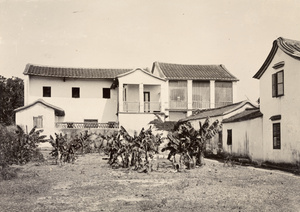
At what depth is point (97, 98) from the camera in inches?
1309

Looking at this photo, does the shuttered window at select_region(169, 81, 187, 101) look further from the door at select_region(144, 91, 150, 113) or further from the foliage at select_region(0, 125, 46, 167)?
the foliage at select_region(0, 125, 46, 167)

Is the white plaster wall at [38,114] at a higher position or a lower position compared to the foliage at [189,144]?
higher

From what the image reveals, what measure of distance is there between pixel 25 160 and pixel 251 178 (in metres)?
11.0

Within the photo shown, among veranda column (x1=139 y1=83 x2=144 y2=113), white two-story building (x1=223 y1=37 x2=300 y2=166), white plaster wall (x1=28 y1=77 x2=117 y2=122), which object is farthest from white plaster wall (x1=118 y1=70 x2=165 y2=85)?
white two-story building (x1=223 y1=37 x2=300 y2=166)

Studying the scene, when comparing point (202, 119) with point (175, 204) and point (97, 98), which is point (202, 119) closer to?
point (97, 98)

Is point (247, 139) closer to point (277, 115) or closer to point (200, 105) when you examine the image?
point (277, 115)

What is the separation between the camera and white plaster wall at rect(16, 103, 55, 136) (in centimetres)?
2802

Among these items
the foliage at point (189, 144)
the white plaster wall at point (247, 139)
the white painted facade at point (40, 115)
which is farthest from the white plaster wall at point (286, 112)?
the white painted facade at point (40, 115)

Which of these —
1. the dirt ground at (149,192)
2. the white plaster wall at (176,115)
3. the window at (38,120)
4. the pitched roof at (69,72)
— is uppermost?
the pitched roof at (69,72)

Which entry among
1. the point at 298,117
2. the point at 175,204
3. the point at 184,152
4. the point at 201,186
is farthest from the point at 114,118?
the point at 175,204

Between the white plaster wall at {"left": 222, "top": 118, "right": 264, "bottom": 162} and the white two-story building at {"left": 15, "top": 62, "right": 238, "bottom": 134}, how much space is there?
10371 mm

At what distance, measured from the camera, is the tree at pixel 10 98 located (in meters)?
40.4

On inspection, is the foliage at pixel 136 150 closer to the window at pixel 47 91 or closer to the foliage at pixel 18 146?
the foliage at pixel 18 146

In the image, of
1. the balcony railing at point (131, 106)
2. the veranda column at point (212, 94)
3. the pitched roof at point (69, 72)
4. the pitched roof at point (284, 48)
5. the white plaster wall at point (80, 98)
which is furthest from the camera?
the veranda column at point (212, 94)
